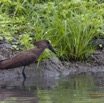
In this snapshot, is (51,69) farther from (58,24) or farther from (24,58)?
(58,24)

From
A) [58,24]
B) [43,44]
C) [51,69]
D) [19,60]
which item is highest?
[58,24]

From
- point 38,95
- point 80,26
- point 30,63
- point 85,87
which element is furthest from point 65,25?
point 38,95

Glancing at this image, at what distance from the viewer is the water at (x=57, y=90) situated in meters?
7.68

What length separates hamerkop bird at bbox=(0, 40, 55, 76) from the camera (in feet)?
33.8

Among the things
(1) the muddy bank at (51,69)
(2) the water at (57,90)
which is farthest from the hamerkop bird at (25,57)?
(2) the water at (57,90)

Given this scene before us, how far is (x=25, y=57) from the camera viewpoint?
10375mm

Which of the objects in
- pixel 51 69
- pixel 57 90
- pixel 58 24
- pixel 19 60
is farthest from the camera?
pixel 58 24

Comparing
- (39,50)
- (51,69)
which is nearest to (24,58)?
(39,50)

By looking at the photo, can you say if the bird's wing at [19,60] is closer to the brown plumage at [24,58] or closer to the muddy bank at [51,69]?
the brown plumage at [24,58]

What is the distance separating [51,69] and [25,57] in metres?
0.85

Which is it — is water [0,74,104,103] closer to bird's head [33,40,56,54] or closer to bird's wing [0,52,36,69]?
bird's wing [0,52,36,69]

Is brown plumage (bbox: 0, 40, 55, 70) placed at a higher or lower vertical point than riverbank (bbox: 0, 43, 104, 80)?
higher

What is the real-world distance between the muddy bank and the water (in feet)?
1.35

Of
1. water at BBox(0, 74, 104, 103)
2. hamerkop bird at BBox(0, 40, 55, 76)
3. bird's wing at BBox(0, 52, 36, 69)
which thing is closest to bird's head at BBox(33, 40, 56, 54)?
hamerkop bird at BBox(0, 40, 55, 76)
